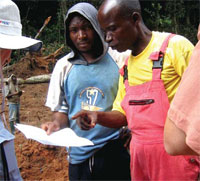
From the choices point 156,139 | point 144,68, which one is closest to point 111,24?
point 144,68

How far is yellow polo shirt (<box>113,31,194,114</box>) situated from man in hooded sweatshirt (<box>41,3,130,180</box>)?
40 cm

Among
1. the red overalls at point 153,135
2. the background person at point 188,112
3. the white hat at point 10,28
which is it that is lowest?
the red overalls at point 153,135

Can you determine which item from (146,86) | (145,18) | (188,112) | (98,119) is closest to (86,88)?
(98,119)

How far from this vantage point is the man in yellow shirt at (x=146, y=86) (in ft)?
5.11

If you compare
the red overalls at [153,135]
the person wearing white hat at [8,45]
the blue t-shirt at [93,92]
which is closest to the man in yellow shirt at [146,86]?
the red overalls at [153,135]

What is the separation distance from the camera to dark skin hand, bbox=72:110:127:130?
5.81 feet

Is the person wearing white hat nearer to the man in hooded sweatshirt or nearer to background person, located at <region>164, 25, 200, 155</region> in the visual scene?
the man in hooded sweatshirt

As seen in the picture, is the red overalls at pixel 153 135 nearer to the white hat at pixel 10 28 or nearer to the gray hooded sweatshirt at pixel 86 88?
the gray hooded sweatshirt at pixel 86 88

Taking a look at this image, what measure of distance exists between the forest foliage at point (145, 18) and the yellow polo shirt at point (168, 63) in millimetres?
8298

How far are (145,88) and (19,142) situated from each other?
317 centimetres

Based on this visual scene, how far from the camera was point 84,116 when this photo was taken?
1789mm

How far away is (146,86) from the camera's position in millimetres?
1623

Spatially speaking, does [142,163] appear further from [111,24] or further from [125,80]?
[111,24]

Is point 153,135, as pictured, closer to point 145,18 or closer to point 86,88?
point 86,88
